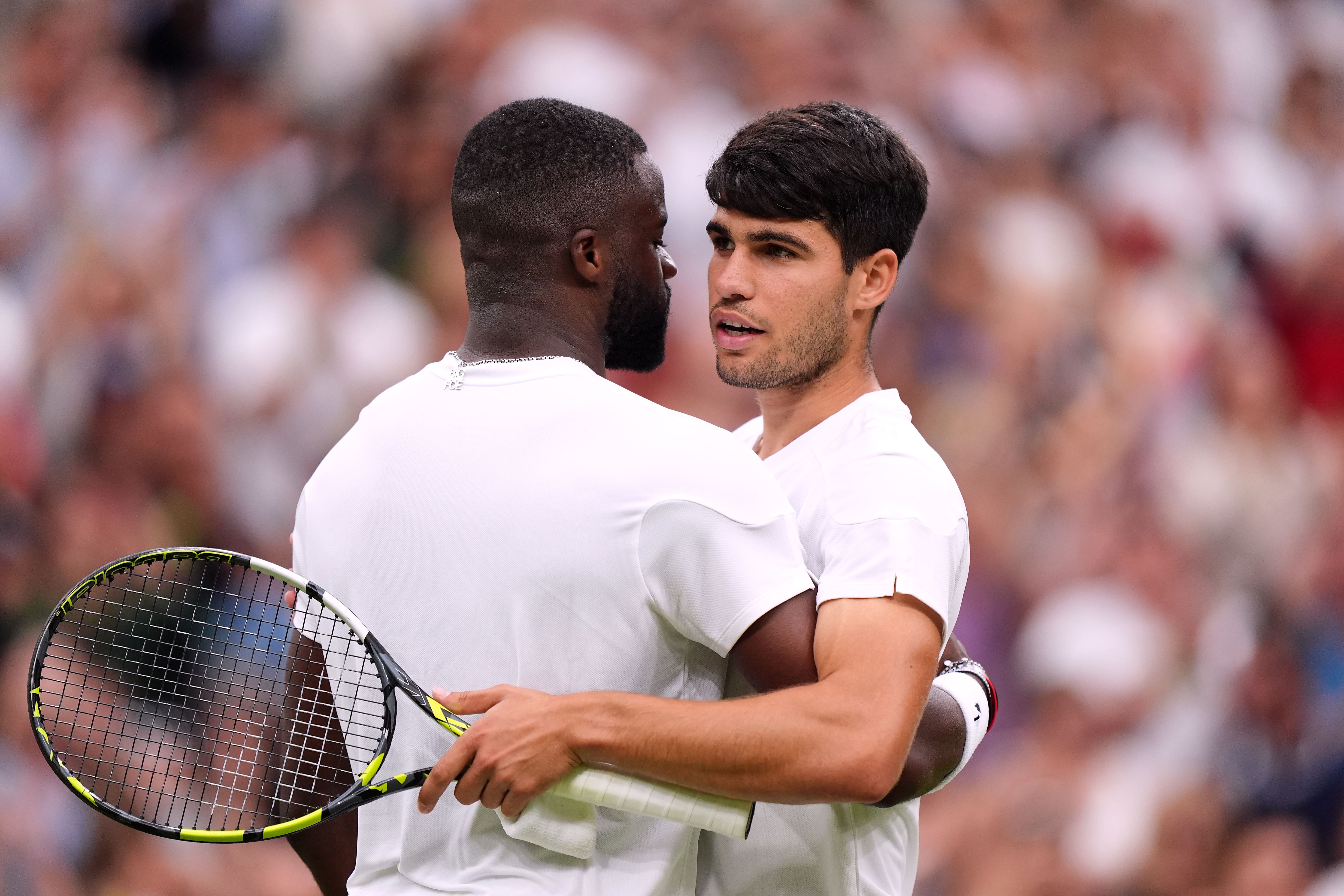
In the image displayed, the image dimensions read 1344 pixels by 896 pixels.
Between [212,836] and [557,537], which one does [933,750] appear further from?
[212,836]

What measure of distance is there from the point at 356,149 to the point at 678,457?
371cm

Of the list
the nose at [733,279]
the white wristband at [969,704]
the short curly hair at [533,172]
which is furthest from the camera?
the nose at [733,279]

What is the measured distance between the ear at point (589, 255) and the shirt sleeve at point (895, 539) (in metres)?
0.53

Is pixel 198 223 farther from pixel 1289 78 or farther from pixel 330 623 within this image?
pixel 1289 78

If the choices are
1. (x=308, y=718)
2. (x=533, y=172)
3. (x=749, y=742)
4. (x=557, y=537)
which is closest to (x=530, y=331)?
(x=533, y=172)

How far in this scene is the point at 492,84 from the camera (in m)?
5.19

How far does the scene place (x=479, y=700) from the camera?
1767 millimetres

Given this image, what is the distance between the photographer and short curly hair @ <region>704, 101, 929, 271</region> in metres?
2.35

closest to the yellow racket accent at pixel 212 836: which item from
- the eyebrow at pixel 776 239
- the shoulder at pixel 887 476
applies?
the shoulder at pixel 887 476

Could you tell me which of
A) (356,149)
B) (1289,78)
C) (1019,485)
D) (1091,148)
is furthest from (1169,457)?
(356,149)

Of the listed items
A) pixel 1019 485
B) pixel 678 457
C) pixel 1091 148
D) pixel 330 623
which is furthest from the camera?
pixel 1091 148

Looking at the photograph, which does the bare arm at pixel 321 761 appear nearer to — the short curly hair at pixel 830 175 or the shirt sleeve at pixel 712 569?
the shirt sleeve at pixel 712 569

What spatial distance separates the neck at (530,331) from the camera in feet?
6.40

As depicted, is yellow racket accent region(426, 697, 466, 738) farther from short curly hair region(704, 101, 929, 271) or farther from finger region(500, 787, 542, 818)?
short curly hair region(704, 101, 929, 271)
